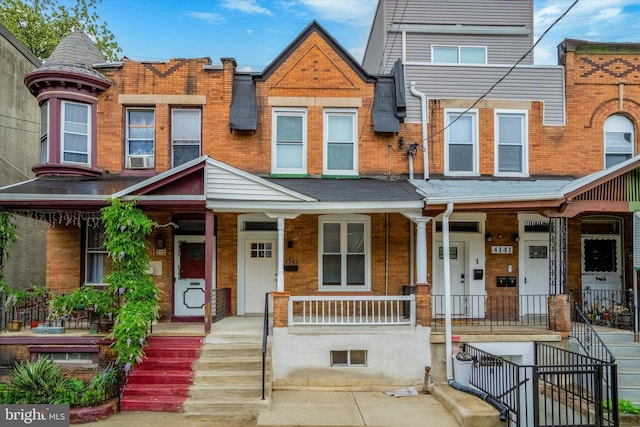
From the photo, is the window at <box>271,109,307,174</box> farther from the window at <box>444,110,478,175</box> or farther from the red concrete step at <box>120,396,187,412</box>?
the red concrete step at <box>120,396,187,412</box>

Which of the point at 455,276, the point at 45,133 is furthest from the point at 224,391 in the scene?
the point at 45,133

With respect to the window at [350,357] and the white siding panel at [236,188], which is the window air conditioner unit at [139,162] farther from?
the window at [350,357]

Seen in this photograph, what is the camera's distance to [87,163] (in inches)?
496

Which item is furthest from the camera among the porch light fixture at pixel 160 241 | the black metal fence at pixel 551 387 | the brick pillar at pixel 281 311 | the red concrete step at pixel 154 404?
the porch light fixture at pixel 160 241

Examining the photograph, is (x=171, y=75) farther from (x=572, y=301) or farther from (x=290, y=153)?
(x=572, y=301)

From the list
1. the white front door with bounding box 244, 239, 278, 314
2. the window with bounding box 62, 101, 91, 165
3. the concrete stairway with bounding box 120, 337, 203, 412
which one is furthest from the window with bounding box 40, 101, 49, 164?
the concrete stairway with bounding box 120, 337, 203, 412

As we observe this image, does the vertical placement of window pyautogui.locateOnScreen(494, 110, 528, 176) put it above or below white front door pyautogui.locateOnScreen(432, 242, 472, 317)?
above

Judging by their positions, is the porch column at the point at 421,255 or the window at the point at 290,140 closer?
the porch column at the point at 421,255

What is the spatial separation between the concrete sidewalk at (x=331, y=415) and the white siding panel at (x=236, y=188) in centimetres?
403

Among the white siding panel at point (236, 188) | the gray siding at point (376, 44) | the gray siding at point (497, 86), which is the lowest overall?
the white siding panel at point (236, 188)

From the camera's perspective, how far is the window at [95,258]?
41.0ft

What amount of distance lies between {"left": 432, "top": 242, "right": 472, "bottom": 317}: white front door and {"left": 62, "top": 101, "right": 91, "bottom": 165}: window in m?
9.49

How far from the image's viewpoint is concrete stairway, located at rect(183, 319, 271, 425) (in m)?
8.44

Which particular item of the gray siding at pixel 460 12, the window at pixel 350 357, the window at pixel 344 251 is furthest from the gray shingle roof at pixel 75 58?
the gray siding at pixel 460 12
